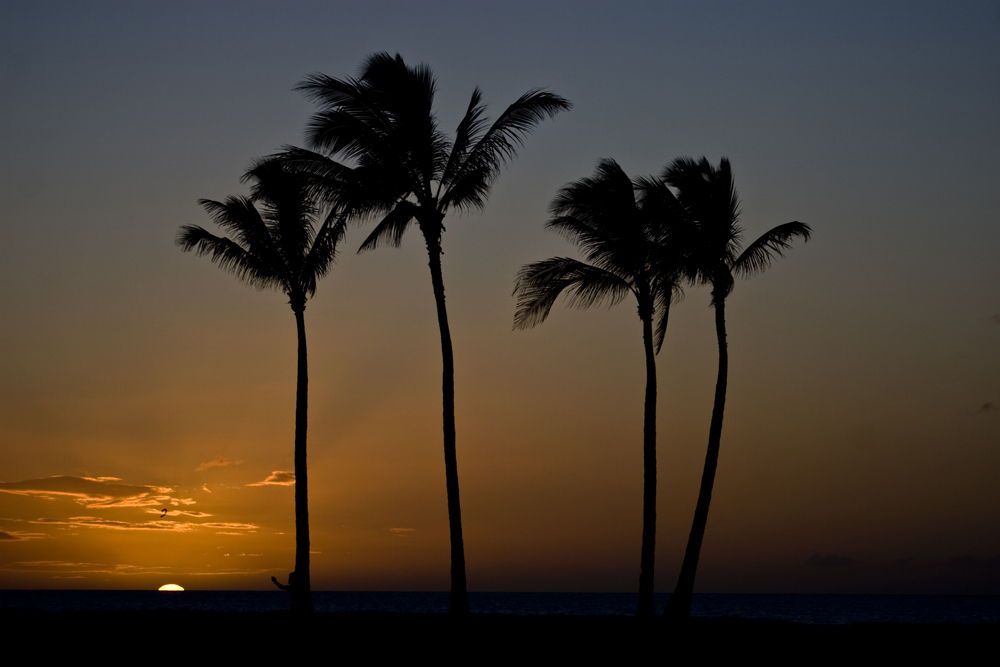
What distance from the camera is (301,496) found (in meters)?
26.4

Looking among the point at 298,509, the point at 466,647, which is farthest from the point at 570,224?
the point at 466,647

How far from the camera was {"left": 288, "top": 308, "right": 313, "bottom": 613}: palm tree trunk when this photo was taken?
25.4 metres

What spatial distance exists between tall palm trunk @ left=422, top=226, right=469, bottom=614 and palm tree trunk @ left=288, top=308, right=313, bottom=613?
445cm

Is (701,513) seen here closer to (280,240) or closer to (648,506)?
(648,506)

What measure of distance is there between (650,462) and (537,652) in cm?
836

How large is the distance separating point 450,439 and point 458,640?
5201 millimetres

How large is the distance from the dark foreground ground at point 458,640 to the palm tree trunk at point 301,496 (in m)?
1.52

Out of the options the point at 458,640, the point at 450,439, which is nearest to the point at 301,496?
the point at 450,439

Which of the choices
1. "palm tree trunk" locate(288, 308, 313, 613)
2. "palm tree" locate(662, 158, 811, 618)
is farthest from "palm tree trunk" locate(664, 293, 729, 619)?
"palm tree trunk" locate(288, 308, 313, 613)

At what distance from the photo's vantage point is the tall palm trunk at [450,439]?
76.5ft

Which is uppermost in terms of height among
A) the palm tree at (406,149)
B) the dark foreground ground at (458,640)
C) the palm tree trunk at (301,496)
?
the palm tree at (406,149)

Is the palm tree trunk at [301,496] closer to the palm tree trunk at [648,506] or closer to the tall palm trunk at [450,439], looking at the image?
the tall palm trunk at [450,439]

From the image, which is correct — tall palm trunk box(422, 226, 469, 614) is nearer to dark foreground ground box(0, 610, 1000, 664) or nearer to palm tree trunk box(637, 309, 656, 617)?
dark foreground ground box(0, 610, 1000, 664)

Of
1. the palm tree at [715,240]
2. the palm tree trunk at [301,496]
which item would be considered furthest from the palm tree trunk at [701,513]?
the palm tree trunk at [301,496]
